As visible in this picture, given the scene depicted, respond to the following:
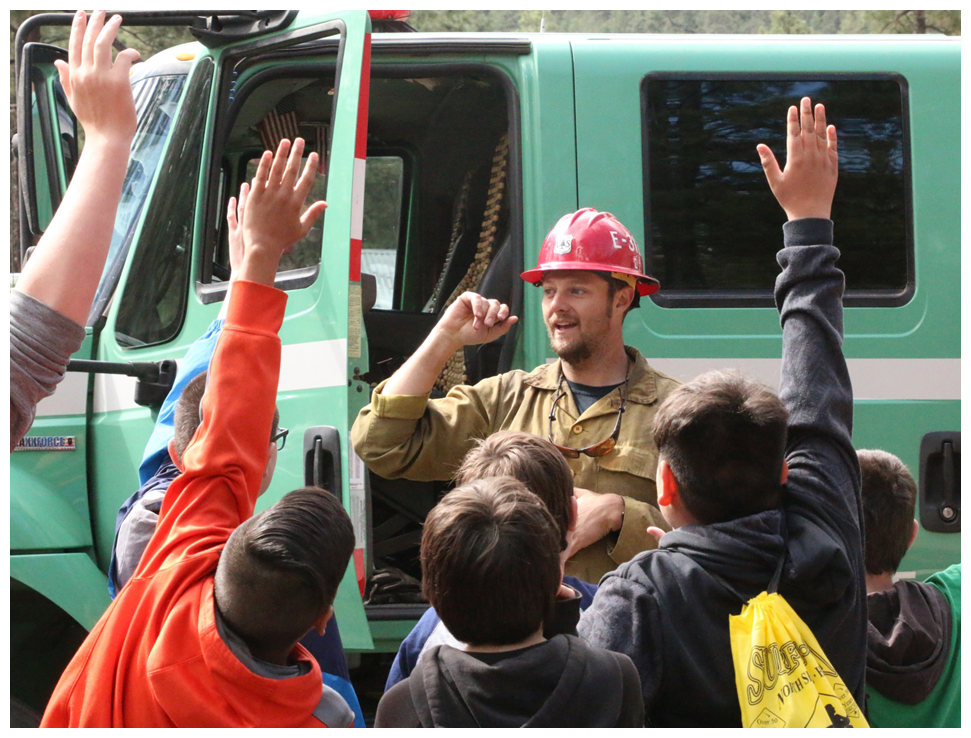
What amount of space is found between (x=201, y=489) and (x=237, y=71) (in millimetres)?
2057

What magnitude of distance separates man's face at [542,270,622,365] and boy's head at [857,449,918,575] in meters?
0.81

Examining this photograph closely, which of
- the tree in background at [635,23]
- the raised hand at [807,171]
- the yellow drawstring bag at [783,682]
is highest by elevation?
the tree in background at [635,23]

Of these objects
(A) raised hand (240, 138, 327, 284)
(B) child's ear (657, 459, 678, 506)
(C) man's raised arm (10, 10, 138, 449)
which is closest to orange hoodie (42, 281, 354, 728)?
(A) raised hand (240, 138, 327, 284)

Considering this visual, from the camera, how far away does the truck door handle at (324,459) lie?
9.27ft

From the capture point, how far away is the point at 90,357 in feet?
11.1

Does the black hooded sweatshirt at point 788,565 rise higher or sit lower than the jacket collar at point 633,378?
lower

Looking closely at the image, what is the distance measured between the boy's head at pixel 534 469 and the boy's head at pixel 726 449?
0.79 ft

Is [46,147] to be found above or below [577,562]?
above

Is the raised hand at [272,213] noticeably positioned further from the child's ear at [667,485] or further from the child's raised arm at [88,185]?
the child's ear at [667,485]

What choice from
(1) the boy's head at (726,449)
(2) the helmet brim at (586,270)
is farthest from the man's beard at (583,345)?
(1) the boy's head at (726,449)

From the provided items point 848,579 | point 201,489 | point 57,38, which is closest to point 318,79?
point 201,489

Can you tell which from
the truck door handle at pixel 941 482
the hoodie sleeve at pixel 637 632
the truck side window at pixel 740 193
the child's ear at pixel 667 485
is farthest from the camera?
the truck side window at pixel 740 193

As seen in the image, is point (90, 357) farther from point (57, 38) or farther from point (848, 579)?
point (57, 38)

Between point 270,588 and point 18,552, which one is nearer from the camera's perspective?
point 270,588
